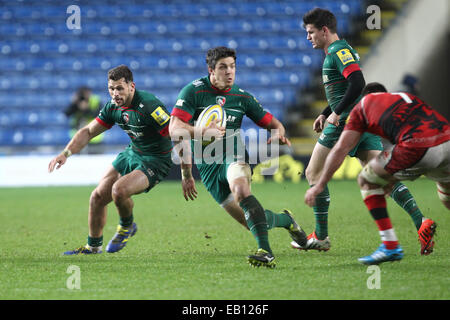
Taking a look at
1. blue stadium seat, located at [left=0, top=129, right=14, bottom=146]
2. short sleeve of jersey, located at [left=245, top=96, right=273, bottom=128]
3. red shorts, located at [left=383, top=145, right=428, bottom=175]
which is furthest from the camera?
blue stadium seat, located at [left=0, top=129, right=14, bottom=146]

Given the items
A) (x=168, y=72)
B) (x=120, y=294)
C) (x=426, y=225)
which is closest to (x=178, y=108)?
(x=120, y=294)

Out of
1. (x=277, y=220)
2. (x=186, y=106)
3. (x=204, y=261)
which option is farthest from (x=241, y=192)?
(x=186, y=106)

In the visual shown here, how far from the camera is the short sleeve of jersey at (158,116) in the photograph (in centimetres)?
607

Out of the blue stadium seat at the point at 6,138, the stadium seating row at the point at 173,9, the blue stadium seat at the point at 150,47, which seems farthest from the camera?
the stadium seating row at the point at 173,9

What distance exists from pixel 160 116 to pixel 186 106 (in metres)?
0.57

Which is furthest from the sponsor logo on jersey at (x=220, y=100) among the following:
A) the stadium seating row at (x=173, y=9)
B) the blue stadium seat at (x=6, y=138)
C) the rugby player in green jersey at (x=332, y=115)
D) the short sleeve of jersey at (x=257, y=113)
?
the stadium seating row at (x=173, y=9)

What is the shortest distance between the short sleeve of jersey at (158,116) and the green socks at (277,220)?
4.03 feet

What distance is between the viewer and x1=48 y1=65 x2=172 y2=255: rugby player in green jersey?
6.00 m

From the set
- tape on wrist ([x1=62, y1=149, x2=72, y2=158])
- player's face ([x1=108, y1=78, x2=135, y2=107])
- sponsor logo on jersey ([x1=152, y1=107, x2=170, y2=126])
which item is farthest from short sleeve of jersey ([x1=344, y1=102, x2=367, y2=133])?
tape on wrist ([x1=62, y1=149, x2=72, y2=158])

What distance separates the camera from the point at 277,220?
5.66 m

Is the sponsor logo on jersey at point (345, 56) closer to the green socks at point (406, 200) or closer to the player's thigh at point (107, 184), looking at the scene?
the green socks at point (406, 200)

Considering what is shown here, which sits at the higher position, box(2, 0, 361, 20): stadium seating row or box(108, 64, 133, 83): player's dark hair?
box(2, 0, 361, 20): stadium seating row

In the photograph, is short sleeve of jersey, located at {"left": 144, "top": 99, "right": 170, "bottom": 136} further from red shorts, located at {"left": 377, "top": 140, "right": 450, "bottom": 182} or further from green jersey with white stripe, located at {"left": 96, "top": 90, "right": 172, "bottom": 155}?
red shorts, located at {"left": 377, "top": 140, "right": 450, "bottom": 182}
